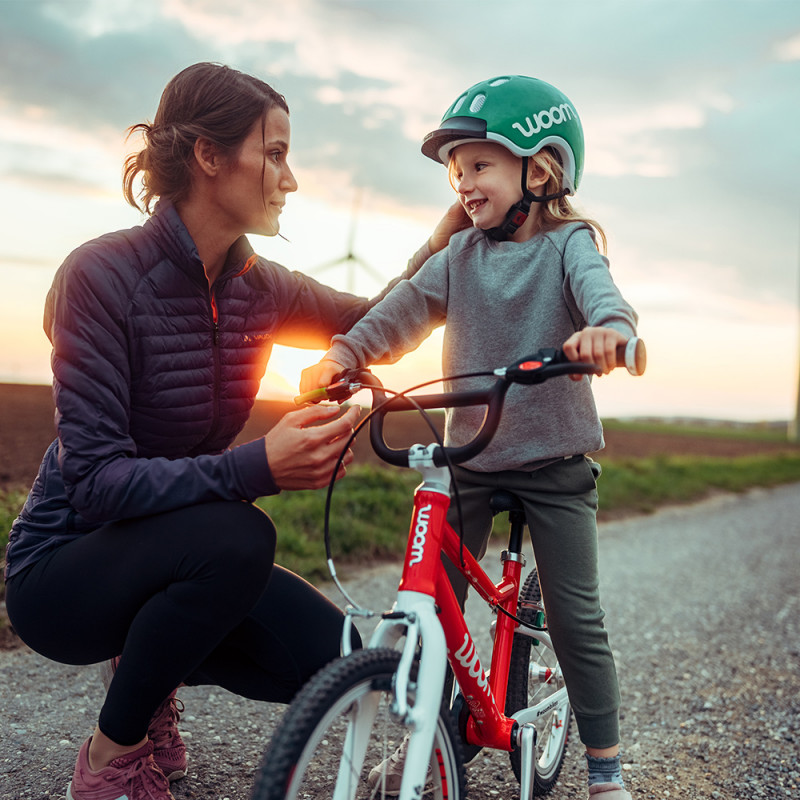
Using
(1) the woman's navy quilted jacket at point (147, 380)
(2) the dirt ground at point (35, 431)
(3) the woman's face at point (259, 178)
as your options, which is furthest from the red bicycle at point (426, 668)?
(2) the dirt ground at point (35, 431)

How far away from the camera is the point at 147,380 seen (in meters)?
2.26

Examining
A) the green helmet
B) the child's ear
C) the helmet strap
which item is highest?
the green helmet

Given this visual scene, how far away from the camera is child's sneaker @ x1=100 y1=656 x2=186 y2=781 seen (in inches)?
100

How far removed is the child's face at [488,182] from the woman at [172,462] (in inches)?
21.6

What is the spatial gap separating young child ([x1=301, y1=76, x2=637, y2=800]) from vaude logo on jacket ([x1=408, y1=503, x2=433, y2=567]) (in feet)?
2.01

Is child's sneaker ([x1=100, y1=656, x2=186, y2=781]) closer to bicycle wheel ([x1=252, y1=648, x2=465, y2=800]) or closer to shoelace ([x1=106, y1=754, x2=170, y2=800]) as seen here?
shoelace ([x1=106, y1=754, x2=170, y2=800])

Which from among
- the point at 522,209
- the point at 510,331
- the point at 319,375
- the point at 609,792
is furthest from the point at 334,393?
the point at 609,792

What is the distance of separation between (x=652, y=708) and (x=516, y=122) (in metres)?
2.75

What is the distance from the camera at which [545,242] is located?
2443 mm

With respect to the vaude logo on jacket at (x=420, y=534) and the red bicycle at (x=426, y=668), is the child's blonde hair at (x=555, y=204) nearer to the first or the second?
the red bicycle at (x=426, y=668)

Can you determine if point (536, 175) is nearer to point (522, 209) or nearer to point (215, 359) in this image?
point (522, 209)

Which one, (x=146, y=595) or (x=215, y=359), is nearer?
(x=146, y=595)

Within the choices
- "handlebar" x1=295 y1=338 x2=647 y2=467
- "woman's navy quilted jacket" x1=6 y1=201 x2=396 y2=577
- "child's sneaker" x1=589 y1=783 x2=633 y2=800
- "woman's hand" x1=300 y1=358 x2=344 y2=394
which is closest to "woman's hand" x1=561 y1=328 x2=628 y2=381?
"handlebar" x1=295 y1=338 x2=647 y2=467

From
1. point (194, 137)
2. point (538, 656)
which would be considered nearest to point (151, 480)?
point (194, 137)
